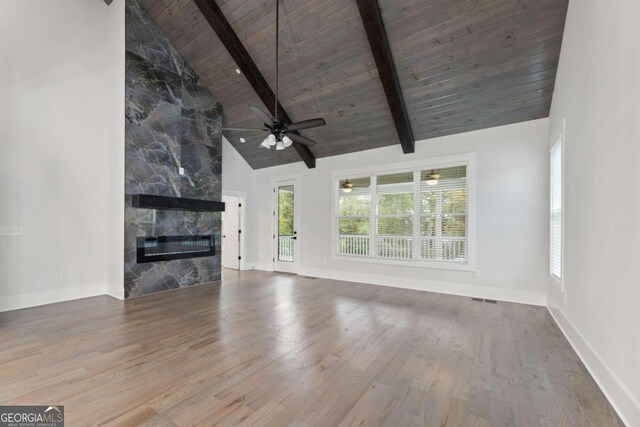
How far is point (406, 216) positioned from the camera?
5574mm

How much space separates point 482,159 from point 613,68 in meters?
2.80

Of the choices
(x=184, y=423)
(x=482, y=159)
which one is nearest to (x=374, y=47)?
(x=482, y=159)

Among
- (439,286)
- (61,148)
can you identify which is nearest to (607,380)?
(439,286)

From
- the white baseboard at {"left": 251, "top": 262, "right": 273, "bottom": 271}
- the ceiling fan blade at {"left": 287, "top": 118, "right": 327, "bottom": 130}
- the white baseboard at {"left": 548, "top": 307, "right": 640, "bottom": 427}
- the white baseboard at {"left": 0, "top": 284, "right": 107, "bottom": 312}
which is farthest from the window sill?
the white baseboard at {"left": 0, "top": 284, "right": 107, "bottom": 312}

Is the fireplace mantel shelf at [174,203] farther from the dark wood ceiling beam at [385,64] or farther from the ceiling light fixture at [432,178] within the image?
the ceiling light fixture at [432,178]

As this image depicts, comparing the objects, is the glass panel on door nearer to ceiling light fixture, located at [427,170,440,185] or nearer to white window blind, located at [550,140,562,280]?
ceiling light fixture, located at [427,170,440,185]

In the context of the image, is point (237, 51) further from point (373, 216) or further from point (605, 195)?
point (605, 195)

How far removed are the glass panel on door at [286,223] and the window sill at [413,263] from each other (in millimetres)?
1447

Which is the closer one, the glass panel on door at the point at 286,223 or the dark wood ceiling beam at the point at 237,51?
the dark wood ceiling beam at the point at 237,51

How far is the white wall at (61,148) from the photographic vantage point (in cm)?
388

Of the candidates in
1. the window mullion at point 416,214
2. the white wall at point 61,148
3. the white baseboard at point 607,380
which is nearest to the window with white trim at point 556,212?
the white baseboard at point 607,380

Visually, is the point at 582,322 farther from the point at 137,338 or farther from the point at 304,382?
the point at 137,338

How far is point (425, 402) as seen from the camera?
1.93 metres

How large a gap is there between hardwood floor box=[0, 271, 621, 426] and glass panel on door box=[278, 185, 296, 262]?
3217mm
